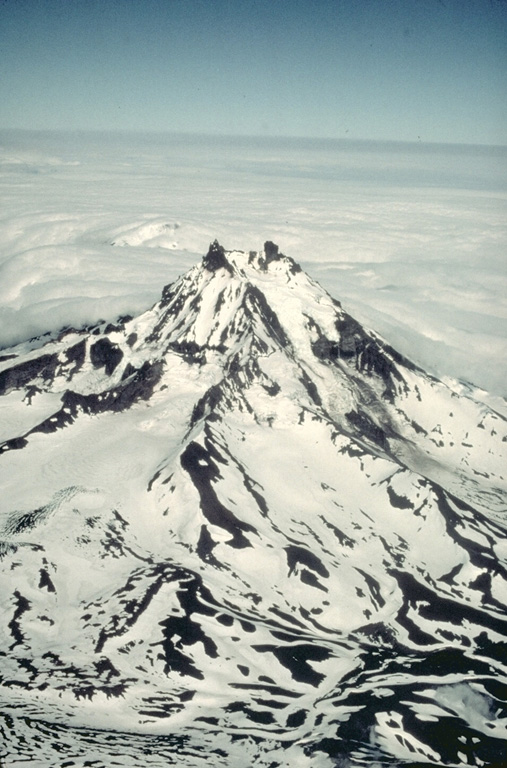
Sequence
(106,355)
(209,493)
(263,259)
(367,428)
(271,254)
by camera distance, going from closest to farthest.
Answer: (209,493), (367,428), (106,355), (263,259), (271,254)

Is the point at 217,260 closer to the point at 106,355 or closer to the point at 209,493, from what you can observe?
the point at 106,355

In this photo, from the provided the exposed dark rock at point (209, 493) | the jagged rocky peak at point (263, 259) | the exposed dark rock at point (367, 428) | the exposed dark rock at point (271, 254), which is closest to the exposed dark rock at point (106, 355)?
the jagged rocky peak at point (263, 259)

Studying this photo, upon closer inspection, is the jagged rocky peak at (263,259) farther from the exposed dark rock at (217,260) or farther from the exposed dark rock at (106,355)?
the exposed dark rock at (106,355)

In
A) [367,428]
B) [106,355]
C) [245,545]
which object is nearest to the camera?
[245,545]

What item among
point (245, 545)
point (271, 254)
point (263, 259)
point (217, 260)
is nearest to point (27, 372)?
point (217, 260)

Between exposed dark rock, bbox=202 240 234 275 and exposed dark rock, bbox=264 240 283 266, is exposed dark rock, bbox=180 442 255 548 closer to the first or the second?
exposed dark rock, bbox=202 240 234 275

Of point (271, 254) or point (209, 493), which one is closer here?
point (209, 493)

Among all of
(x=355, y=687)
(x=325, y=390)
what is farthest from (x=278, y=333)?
(x=355, y=687)


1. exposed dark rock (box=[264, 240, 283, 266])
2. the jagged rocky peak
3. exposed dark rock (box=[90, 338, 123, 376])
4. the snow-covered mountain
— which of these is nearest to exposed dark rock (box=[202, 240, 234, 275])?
the snow-covered mountain
